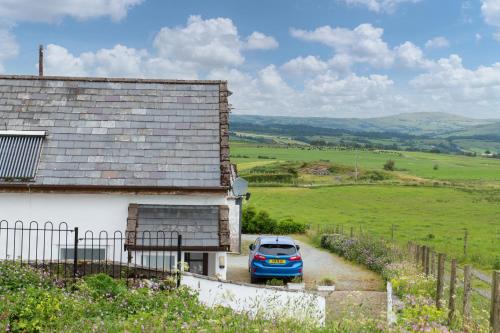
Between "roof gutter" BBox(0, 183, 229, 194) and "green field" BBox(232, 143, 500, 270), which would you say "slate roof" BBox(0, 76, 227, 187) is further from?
"green field" BBox(232, 143, 500, 270)

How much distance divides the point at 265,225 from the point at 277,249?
1914cm

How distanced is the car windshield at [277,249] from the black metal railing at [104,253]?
691 cm

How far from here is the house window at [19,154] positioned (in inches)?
628

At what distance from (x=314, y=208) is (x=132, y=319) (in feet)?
160

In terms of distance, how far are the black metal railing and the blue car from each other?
264 inches

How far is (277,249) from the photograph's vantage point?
21.9 m

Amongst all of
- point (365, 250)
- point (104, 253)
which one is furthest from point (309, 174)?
point (104, 253)

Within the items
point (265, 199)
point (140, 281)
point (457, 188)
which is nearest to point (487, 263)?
point (140, 281)

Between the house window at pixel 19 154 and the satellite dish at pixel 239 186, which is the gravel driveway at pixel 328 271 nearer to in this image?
the satellite dish at pixel 239 186

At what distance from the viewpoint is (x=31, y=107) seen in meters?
18.1

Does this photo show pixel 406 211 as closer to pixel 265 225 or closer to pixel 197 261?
pixel 265 225

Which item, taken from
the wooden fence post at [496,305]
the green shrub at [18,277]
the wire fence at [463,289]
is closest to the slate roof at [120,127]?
the green shrub at [18,277]

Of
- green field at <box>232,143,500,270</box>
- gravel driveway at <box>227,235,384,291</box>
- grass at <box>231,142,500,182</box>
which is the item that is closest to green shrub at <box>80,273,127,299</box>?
gravel driveway at <box>227,235,384,291</box>

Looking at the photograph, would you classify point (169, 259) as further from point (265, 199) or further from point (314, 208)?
point (265, 199)
